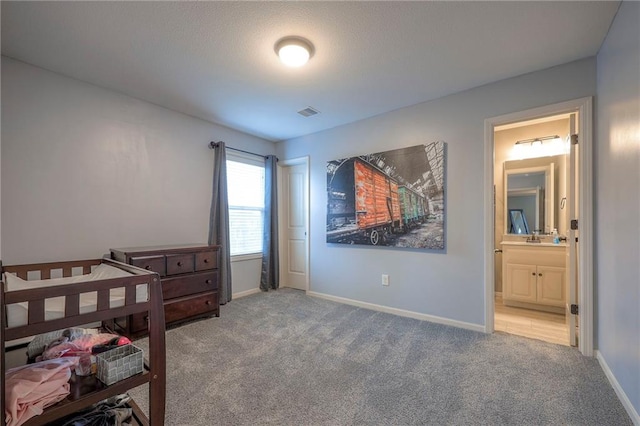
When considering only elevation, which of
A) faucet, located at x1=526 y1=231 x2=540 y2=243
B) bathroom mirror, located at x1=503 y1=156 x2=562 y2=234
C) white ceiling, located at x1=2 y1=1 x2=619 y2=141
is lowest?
faucet, located at x1=526 y1=231 x2=540 y2=243

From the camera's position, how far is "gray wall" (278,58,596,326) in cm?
244

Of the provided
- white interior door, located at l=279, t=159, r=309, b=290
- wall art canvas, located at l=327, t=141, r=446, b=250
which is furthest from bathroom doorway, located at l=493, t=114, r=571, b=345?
white interior door, located at l=279, t=159, r=309, b=290

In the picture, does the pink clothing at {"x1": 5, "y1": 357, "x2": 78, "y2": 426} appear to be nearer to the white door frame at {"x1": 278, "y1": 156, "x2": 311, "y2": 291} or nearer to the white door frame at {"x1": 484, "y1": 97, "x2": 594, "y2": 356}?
the white door frame at {"x1": 278, "y1": 156, "x2": 311, "y2": 291}

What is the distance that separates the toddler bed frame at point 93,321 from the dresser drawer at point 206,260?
1644 millimetres

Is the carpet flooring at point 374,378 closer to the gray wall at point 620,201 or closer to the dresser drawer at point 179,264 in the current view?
the gray wall at point 620,201

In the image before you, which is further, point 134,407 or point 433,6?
point 433,6

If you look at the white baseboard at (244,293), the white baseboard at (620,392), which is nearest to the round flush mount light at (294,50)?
the white baseboard at (620,392)

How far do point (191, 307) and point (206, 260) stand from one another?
50 cm

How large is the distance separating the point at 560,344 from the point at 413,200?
5.85 feet

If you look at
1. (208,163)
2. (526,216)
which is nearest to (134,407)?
(208,163)

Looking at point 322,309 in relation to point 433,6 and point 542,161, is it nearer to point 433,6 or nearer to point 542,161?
point 433,6

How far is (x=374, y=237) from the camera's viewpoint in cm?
335

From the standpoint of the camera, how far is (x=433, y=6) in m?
1.67

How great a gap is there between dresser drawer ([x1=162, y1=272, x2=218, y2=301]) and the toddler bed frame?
4.67 feet
